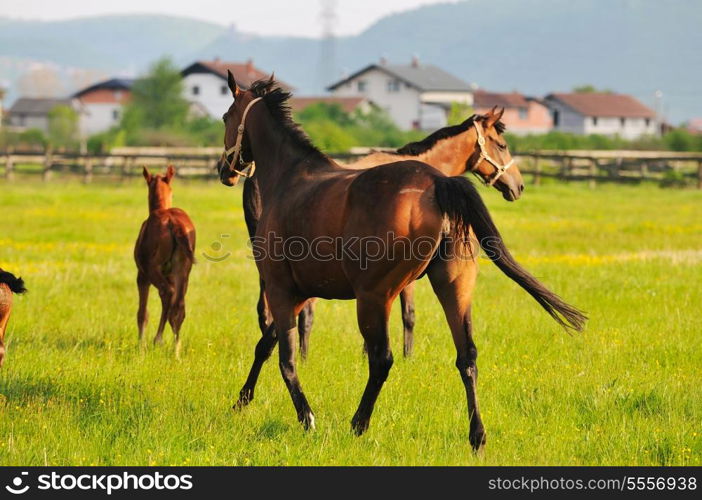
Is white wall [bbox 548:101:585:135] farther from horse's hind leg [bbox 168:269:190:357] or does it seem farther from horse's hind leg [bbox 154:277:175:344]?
horse's hind leg [bbox 168:269:190:357]

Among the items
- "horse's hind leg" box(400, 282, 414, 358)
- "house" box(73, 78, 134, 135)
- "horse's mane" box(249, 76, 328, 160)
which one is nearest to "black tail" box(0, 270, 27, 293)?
"horse's mane" box(249, 76, 328, 160)

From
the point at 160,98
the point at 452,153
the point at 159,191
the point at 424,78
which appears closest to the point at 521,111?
the point at 424,78

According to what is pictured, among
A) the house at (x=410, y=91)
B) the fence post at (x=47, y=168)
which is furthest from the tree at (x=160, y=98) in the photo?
the fence post at (x=47, y=168)

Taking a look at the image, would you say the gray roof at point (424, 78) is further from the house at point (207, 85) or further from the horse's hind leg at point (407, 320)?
the horse's hind leg at point (407, 320)

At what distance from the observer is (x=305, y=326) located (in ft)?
30.9

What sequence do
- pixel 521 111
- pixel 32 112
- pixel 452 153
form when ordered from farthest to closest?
pixel 32 112
pixel 521 111
pixel 452 153

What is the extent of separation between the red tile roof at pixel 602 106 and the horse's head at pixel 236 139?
13528 centimetres

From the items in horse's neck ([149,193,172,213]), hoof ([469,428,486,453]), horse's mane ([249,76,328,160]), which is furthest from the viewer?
horse's neck ([149,193,172,213])

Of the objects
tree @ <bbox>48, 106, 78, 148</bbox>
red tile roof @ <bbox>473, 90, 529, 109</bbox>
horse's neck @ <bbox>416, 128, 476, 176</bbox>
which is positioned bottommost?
tree @ <bbox>48, 106, 78, 148</bbox>

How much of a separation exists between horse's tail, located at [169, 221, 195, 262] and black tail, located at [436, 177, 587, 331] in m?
4.12

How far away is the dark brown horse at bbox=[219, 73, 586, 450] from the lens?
6293mm

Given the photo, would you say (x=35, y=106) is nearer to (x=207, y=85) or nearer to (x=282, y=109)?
(x=207, y=85)

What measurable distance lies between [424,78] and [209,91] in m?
29.7
